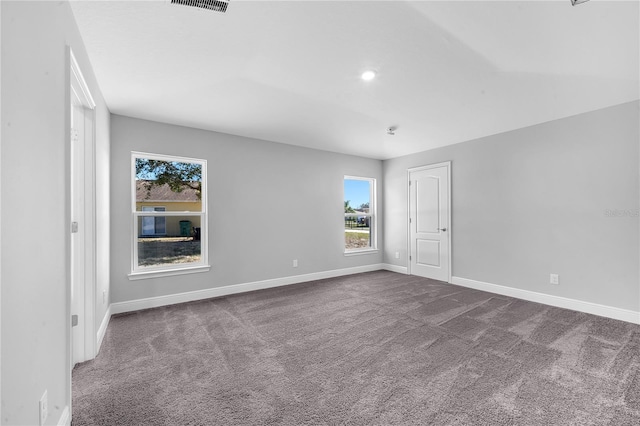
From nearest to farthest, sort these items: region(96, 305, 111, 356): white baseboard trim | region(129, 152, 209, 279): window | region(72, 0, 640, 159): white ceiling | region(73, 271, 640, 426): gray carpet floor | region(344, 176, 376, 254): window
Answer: region(73, 271, 640, 426): gray carpet floor, region(72, 0, 640, 159): white ceiling, region(96, 305, 111, 356): white baseboard trim, region(129, 152, 209, 279): window, region(344, 176, 376, 254): window

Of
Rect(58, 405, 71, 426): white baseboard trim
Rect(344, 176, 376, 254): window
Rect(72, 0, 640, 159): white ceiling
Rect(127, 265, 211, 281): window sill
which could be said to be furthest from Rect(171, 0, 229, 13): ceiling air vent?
Rect(344, 176, 376, 254): window

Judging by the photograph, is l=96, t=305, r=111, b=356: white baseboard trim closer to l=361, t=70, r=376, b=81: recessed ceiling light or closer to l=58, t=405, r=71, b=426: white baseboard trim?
l=58, t=405, r=71, b=426: white baseboard trim

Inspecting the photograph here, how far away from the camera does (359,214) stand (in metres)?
6.01

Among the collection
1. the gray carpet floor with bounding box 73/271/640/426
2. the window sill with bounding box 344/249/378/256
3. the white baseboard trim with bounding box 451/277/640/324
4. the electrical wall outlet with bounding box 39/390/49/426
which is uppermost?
the window sill with bounding box 344/249/378/256

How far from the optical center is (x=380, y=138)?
4.66 metres

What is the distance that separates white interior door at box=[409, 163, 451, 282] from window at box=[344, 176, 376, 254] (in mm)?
870

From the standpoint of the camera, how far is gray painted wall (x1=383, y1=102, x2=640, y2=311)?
3.19m

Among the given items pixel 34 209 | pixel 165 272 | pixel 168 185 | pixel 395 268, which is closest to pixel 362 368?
pixel 34 209

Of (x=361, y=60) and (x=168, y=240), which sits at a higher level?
(x=361, y=60)

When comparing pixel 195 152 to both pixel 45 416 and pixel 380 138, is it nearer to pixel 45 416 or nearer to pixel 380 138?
pixel 380 138

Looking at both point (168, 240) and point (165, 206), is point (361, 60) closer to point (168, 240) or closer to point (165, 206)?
point (165, 206)

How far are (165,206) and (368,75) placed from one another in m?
3.08

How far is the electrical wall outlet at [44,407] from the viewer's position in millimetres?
1292

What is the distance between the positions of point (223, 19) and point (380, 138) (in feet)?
10.4
